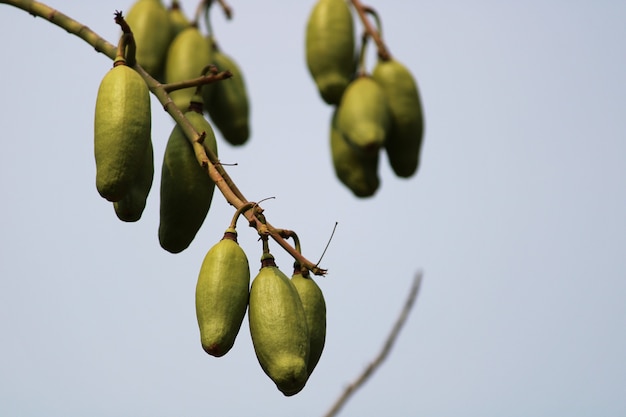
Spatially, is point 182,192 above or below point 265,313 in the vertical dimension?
above

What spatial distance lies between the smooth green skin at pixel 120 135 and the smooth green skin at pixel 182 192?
11 centimetres

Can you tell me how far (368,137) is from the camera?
2.95 meters

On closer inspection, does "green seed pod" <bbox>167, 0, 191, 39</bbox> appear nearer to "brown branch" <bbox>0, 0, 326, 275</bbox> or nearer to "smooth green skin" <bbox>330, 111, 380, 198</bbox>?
"smooth green skin" <bbox>330, 111, 380, 198</bbox>

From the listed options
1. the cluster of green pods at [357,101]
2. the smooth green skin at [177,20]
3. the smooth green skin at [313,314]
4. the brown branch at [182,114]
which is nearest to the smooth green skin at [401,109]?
the cluster of green pods at [357,101]

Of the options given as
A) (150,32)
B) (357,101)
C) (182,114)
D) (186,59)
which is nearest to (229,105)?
(186,59)

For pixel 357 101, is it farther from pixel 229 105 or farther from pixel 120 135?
pixel 120 135

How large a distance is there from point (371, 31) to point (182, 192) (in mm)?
1572

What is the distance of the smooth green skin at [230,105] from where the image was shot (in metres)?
3.25

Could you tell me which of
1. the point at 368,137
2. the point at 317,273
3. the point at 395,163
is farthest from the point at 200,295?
the point at 395,163

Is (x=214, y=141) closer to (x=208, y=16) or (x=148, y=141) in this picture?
(x=148, y=141)

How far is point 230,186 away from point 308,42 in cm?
149

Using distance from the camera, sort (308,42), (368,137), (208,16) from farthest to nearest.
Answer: (208,16)
(308,42)
(368,137)

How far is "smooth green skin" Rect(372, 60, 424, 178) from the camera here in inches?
122

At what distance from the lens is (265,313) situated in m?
1.67
